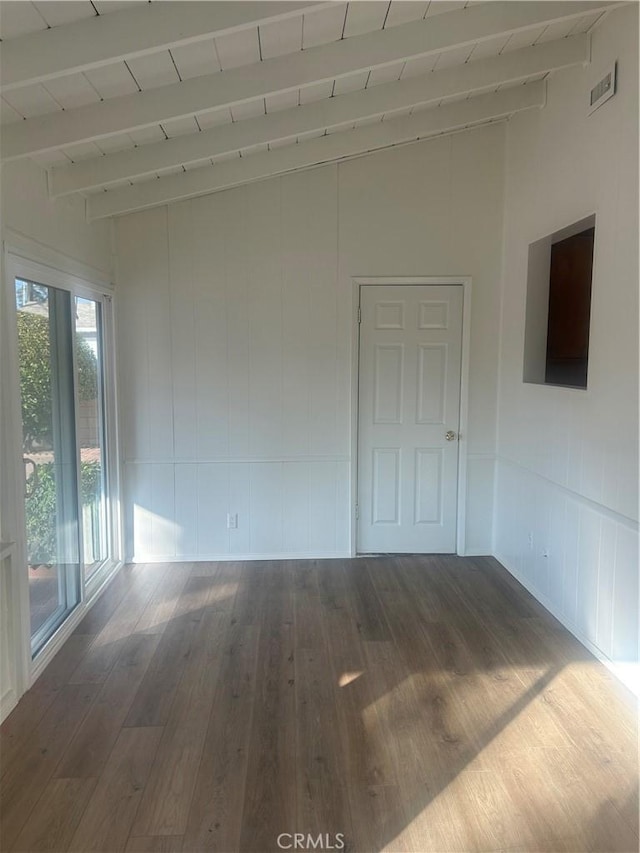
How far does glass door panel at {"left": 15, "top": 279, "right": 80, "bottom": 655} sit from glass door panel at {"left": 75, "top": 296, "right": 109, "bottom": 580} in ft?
0.47

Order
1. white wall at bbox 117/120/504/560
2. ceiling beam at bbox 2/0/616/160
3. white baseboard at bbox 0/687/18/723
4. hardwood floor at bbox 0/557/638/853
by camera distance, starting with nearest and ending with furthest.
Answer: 1. hardwood floor at bbox 0/557/638/853
2. white baseboard at bbox 0/687/18/723
3. ceiling beam at bbox 2/0/616/160
4. white wall at bbox 117/120/504/560

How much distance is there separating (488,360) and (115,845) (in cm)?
367

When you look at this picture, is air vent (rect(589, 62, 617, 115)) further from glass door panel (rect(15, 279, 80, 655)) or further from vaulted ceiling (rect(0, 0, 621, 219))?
glass door panel (rect(15, 279, 80, 655))

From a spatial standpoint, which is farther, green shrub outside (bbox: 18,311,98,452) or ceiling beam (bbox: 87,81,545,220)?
ceiling beam (bbox: 87,81,545,220)

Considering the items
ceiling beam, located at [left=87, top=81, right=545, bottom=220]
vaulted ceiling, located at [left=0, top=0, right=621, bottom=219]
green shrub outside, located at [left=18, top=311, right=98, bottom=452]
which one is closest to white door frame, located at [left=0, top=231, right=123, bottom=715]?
green shrub outside, located at [left=18, top=311, right=98, bottom=452]

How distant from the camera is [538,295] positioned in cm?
374

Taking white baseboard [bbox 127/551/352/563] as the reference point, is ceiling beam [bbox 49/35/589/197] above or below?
above

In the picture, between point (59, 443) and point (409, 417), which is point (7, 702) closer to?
point (59, 443)

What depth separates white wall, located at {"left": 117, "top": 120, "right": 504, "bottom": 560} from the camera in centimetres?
406

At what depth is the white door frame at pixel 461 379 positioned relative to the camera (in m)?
4.15

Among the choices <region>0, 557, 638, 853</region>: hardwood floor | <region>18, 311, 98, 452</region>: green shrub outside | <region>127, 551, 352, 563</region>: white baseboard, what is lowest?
<region>0, 557, 638, 853</region>: hardwood floor

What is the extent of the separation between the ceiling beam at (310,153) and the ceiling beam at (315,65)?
105 centimetres

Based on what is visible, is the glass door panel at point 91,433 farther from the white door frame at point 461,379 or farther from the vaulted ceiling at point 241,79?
the white door frame at point 461,379

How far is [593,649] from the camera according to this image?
294 centimetres
